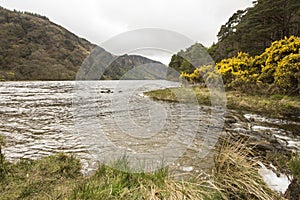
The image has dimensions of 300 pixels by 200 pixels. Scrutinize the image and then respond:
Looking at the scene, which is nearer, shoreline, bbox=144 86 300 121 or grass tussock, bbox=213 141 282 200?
grass tussock, bbox=213 141 282 200

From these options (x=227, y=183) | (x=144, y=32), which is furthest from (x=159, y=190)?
(x=144, y=32)

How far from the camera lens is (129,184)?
9.12 feet

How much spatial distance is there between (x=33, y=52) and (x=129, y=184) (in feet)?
292

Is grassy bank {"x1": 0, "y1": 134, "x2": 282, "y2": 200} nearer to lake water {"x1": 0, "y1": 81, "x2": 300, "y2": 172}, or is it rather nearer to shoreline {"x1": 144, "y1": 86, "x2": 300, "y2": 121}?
lake water {"x1": 0, "y1": 81, "x2": 300, "y2": 172}

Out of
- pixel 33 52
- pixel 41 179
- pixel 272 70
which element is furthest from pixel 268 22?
pixel 33 52

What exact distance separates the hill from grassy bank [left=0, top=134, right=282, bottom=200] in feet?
219

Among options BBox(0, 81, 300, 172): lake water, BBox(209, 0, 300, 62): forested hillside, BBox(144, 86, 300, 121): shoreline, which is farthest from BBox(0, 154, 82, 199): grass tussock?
BBox(209, 0, 300, 62): forested hillside

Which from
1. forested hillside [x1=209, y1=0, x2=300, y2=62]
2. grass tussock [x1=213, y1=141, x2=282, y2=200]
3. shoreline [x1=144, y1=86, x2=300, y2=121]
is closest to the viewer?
grass tussock [x1=213, y1=141, x2=282, y2=200]

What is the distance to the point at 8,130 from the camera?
7.30 meters

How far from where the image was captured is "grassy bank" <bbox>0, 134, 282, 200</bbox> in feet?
7.65

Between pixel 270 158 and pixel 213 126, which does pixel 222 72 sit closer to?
pixel 213 126

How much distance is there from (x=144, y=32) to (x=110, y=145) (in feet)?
11.6

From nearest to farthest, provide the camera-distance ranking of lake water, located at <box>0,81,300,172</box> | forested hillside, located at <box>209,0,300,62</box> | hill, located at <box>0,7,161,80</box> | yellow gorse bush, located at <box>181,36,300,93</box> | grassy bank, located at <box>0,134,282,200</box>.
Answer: grassy bank, located at <box>0,134,282,200</box> < lake water, located at <box>0,81,300,172</box> < yellow gorse bush, located at <box>181,36,300,93</box> < forested hillside, located at <box>209,0,300,62</box> < hill, located at <box>0,7,161,80</box>

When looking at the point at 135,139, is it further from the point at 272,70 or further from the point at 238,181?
the point at 272,70
